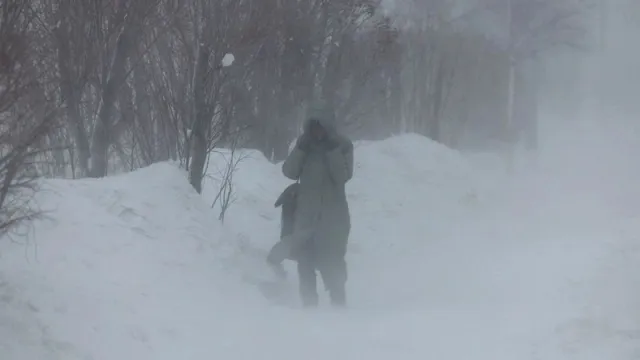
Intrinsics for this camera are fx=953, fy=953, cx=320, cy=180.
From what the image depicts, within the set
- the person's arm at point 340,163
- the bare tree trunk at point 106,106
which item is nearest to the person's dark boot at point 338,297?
the person's arm at point 340,163

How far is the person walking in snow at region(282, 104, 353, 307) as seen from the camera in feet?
25.6

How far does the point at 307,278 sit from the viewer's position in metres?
7.84

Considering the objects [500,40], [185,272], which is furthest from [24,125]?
[500,40]

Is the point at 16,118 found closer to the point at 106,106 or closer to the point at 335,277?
the point at 335,277

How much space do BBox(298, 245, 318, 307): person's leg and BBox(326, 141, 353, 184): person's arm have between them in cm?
64

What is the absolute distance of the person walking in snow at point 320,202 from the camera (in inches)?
307

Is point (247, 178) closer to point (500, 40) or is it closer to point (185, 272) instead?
point (185, 272)

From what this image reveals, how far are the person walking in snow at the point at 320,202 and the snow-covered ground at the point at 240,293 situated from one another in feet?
1.07

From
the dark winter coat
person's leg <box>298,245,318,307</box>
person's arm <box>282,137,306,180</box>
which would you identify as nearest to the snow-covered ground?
person's leg <box>298,245,318,307</box>

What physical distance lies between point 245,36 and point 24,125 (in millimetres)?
4039

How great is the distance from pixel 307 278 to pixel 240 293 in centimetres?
73

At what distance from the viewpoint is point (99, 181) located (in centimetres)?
730

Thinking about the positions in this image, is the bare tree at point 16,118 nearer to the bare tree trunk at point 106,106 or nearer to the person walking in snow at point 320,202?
the person walking in snow at point 320,202

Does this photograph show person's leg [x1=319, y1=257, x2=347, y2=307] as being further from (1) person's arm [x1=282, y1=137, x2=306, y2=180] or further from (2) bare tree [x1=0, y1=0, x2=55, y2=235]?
(2) bare tree [x1=0, y1=0, x2=55, y2=235]
